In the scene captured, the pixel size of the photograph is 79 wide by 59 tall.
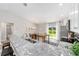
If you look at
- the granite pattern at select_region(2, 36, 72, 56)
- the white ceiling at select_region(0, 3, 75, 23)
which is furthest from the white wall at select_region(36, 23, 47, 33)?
the granite pattern at select_region(2, 36, 72, 56)

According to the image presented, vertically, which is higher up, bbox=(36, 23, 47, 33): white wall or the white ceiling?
the white ceiling

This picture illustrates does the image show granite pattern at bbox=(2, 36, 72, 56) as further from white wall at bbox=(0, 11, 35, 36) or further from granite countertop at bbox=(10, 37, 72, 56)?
white wall at bbox=(0, 11, 35, 36)

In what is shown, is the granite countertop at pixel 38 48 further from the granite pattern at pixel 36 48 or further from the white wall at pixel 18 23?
the white wall at pixel 18 23

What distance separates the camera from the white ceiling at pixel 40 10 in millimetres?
1845

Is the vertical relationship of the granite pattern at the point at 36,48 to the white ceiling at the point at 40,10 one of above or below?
below

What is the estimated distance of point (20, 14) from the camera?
1.90 m

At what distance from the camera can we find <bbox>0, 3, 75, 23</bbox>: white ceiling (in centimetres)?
184

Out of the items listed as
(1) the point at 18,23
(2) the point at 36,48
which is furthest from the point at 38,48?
(1) the point at 18,23

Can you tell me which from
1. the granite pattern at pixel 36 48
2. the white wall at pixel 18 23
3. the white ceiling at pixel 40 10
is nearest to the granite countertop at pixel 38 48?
the granite pattern at pixel 36 48

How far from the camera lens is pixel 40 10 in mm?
1890

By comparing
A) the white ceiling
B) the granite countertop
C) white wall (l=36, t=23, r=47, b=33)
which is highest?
the white ceiling

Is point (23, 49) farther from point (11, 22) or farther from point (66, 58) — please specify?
point (66, 58)

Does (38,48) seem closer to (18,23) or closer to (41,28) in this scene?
(41,28)

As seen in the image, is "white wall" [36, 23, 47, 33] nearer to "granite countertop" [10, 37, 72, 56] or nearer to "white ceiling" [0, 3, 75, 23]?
"white ceiling" [0, 3, 75, 23]
